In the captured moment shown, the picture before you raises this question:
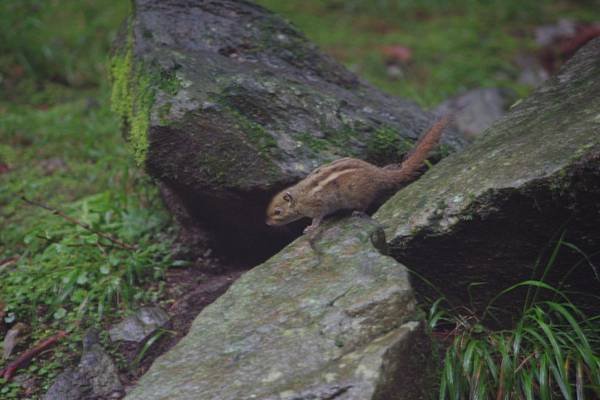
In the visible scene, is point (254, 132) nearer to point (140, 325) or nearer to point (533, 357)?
point (140, 325)

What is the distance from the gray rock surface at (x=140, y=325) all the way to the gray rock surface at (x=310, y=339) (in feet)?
3.14

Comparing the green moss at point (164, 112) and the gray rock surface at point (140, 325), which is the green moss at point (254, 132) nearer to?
the green moss at point (164, 112)

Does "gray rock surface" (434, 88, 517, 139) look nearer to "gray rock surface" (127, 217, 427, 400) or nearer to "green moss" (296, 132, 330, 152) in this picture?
"green moss" (296, 132, 330, 152)

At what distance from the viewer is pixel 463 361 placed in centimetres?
349

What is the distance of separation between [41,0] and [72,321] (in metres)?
6.22

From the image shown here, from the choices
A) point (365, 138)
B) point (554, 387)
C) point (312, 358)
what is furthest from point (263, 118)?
point (554, 387)

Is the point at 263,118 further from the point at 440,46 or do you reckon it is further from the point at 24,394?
the point at 440,46

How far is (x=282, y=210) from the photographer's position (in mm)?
4199

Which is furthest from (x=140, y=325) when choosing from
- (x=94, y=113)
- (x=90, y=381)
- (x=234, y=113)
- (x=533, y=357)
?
(x=94, y=113)

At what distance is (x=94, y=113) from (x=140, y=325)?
4.05m

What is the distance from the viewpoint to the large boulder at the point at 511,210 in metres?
3.37

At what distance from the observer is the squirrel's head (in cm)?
415

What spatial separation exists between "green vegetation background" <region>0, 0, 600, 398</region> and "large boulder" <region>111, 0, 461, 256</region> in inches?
32.5

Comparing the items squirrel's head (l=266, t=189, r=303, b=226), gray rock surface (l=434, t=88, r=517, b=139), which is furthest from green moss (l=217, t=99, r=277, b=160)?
gray rock surface (l=434, t=88, r=517, b=139)
